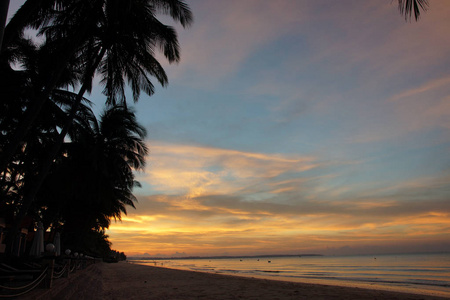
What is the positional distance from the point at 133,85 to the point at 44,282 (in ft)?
22.1

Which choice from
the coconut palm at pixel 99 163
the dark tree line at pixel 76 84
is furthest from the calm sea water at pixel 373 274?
the dark tree line at pixel 76 84

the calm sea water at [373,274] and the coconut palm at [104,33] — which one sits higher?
the coconut palm at [104,33]

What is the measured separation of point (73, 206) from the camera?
21.0 metres

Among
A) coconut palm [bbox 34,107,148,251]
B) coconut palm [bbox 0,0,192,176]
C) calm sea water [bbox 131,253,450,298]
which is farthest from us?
coconut palm [bbox 34,107,148,251]

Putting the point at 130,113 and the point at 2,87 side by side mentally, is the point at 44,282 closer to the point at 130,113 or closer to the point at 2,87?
the point at 2,87

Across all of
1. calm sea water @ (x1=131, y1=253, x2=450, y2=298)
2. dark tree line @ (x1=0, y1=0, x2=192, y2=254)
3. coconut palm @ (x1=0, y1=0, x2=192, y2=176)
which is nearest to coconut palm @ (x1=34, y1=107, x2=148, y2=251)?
dark tree line @ (x1=0, y1=0, x2=192, y2=254)

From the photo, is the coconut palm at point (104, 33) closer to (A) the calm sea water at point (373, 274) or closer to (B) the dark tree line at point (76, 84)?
(B) the dark tree line at point (76, 84)

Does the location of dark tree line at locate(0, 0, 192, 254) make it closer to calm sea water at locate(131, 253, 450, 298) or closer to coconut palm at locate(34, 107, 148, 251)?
coconut palm at locate(34, 107, 148, 251)

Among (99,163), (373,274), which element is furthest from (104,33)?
(373,274)

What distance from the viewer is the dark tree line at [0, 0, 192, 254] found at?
812 cm

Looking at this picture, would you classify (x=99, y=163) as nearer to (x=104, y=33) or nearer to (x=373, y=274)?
(x=104, y=33)

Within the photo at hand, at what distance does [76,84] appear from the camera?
12.9 m

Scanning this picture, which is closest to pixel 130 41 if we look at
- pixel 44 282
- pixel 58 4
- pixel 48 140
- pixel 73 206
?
pixel 58 4

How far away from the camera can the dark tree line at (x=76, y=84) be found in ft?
26.7
